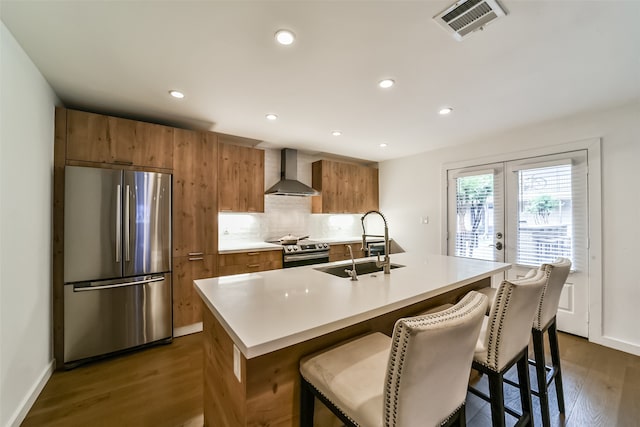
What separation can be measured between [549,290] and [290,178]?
350cm

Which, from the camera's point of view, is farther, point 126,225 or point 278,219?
point 278,219

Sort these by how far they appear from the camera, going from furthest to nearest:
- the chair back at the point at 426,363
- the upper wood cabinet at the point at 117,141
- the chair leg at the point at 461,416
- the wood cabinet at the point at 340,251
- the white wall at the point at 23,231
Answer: the wood cabinet at the point at 340,251 → the upper wood cabinet at the point at 117,141 → the white wall at the point at 23,231 → the chair leg at the point at 461,416 → the chair back at the point at 426,363

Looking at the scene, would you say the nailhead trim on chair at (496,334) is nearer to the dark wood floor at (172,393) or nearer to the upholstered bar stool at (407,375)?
the upholstered bar stool at (407,375)

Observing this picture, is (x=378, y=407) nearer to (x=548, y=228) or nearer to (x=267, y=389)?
(x=267, y=389)

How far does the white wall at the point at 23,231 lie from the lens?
1.59 meters

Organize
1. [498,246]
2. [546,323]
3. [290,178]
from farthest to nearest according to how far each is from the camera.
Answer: [290,178], [498,246], [546,323]

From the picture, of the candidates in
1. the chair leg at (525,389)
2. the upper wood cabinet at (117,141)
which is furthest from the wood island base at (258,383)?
the upper wood cabinet at (117,141)

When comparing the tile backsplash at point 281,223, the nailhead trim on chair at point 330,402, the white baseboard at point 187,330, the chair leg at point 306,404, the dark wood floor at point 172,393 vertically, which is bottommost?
the dark wood floor at point 172,393

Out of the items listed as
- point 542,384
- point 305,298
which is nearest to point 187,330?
point 305,298

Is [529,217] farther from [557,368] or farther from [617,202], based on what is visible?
[557,368]

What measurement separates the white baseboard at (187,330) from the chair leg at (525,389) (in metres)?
3.05

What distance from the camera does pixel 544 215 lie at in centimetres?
320

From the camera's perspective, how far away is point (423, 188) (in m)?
4.55

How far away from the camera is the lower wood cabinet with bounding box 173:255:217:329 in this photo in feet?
9.61
